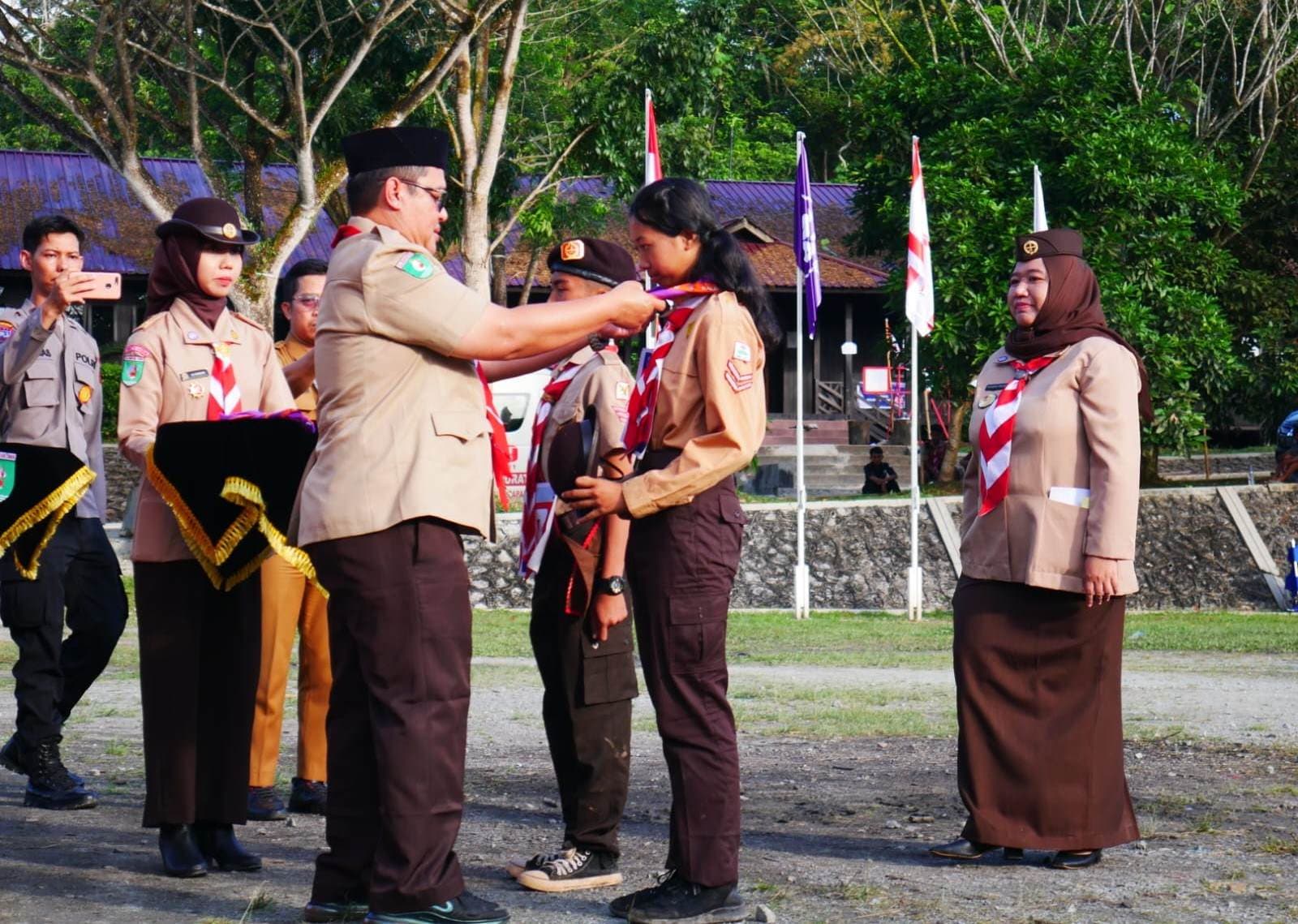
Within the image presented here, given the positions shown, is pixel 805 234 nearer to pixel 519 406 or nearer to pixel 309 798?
pixel 519 406

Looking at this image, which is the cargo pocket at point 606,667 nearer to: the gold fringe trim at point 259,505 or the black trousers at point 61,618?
the gold fringe trim at point 259,505

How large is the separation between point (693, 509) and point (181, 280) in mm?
2064

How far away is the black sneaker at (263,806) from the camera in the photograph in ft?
21.0

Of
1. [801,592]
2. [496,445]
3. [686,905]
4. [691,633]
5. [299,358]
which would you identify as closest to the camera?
[686,905]

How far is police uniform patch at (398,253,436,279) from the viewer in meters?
4.49

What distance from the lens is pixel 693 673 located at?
16.2ft

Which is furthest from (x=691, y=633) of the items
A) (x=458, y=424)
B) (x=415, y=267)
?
(x=415, y=267)

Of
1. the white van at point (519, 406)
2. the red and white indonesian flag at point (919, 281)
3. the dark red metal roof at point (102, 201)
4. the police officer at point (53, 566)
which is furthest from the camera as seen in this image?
the dark red metal roof at point (102, 201)

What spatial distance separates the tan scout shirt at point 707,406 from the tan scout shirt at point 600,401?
0.42m

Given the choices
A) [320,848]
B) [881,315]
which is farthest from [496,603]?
[881,315]

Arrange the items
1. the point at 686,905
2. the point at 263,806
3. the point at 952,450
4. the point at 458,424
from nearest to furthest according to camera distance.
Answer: the point at 458,424 → the point at 686,905 → the point at 263,806 → the point at 952,450

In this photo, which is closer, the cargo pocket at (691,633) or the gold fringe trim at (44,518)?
the cargo pocket at (691,633)

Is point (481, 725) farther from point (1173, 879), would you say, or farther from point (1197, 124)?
point (1197, 124)

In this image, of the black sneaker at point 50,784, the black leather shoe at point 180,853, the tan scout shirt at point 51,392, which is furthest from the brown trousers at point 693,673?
the tan scout shirt at point 51,392
